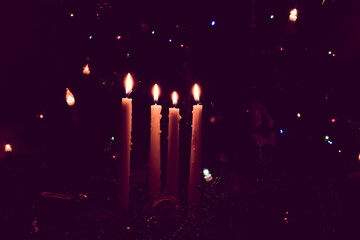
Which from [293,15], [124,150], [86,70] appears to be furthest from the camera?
[86,70]

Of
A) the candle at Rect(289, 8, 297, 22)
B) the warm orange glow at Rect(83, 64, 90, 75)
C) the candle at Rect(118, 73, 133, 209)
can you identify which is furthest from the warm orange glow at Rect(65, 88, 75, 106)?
the candle at Rect(289, 8, 297, 22)

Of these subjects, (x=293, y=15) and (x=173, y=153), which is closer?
(x=173, y=153)

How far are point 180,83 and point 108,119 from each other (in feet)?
1.03

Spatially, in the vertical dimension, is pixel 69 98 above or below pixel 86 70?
below

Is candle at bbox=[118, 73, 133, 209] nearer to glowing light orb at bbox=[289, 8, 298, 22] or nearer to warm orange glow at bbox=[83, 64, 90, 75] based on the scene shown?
warm orange glow at bbox=[83, 64, 90, 75]

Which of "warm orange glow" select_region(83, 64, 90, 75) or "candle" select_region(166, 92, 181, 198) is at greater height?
"warm orange glow" select_region(83, 64, 90, 75)

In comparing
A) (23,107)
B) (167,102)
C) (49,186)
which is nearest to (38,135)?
(49,186)

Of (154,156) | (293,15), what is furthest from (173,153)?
(293,15)

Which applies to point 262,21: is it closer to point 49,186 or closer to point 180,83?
point 180,83

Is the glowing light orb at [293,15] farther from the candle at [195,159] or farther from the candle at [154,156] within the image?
the candle at [154,156]

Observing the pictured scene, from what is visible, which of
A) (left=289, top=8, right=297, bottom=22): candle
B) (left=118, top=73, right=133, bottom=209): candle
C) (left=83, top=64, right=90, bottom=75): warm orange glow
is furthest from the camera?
(left=83, top=64, right=90, bottom=75): warm orange glow

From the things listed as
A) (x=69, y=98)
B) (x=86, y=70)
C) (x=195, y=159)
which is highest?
(x=86, y=70)

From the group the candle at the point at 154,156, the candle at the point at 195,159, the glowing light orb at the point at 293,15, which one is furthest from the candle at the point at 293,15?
the candle at the point at 154,156

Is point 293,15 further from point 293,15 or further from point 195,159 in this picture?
point 195,159
